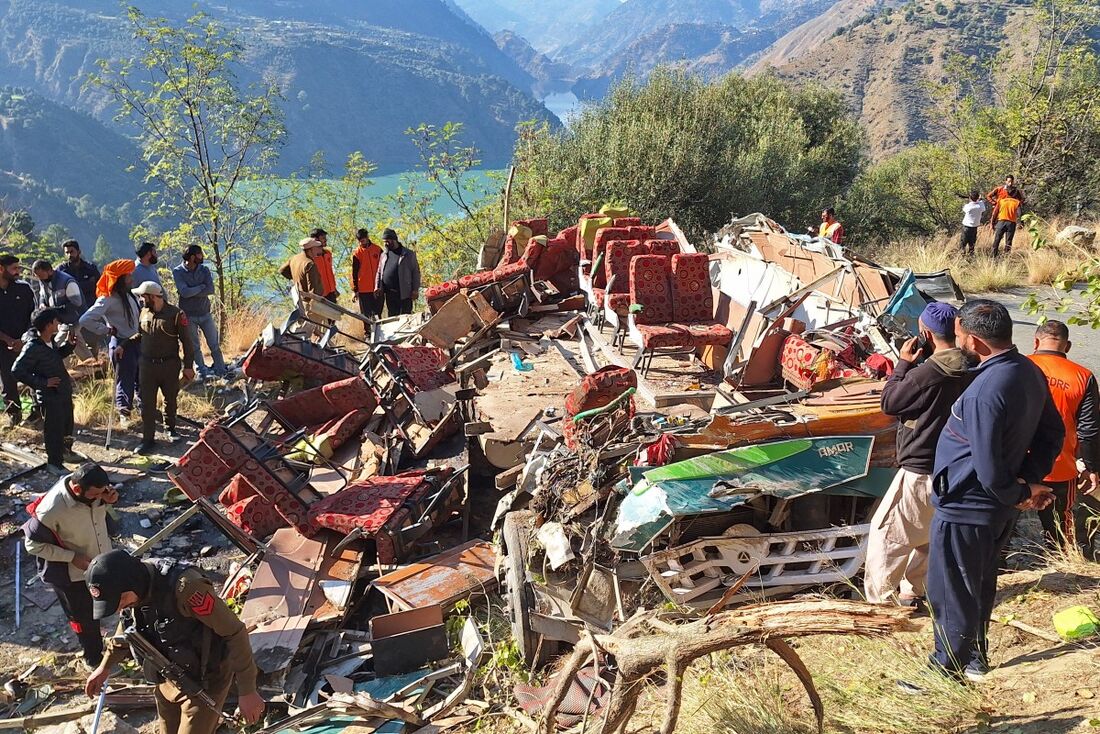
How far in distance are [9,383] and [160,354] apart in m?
1.85

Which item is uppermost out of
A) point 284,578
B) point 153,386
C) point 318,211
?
point 318,211

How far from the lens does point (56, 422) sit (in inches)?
260

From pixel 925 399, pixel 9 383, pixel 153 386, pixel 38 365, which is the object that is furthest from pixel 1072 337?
pixel 9 383

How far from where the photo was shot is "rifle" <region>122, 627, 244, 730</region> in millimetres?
3105

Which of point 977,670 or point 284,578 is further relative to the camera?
point 284,578

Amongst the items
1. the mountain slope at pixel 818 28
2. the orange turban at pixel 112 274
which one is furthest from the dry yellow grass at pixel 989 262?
the mountain slope at pixel 818 28

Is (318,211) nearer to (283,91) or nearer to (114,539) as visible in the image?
(114,539)

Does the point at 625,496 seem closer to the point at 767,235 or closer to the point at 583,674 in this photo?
the point at 583,674

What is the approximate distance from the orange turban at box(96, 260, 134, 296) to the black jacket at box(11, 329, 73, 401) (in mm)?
1174

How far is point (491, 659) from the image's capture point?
4.57m

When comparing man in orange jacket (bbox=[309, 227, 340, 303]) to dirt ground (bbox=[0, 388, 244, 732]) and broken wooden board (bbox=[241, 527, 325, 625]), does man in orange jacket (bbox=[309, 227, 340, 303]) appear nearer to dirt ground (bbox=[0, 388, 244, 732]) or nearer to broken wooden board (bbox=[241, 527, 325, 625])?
dirt ground (bbox=[0, 388, 244, 732])

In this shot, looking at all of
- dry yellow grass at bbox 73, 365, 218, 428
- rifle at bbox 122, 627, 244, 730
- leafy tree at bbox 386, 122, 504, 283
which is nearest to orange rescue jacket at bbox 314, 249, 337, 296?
dry yellow grass at bbox 73, 365, 218, 428

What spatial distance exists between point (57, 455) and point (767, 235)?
868 centimetres

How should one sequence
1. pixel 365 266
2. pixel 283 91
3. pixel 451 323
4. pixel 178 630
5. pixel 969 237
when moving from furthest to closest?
pixel 283 91 → pixel 969 237 → pixel 365 266 → pixel 451 323 → pixel 178 630
